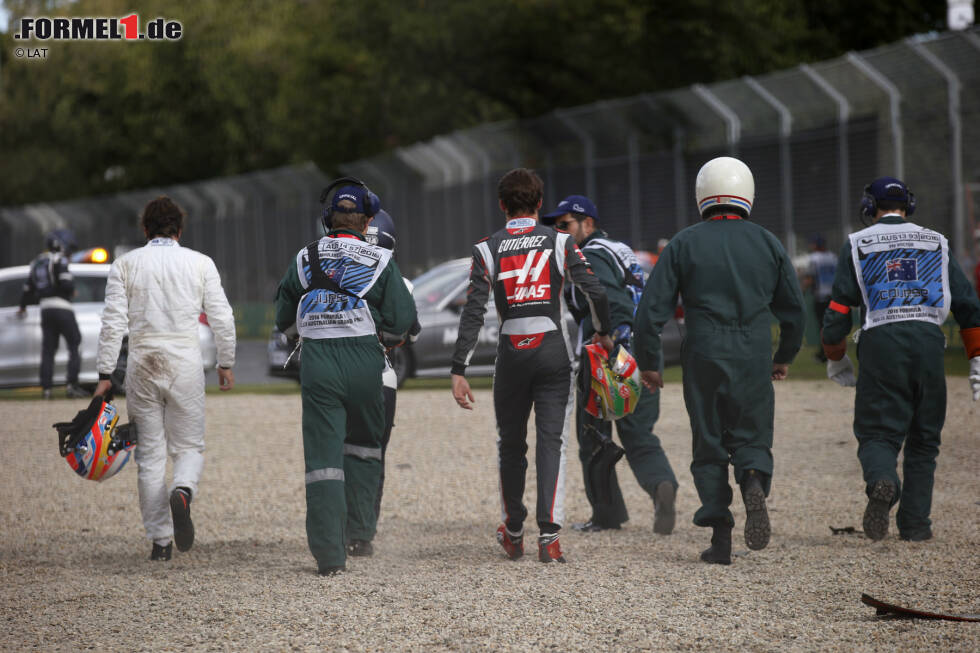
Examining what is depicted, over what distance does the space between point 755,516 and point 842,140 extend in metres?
15.2

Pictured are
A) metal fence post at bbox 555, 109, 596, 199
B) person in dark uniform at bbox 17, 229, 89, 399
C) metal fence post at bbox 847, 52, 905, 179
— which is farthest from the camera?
metal fence post at bbox 555, 109, 596, 199

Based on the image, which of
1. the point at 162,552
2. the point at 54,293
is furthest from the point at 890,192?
the point at 54,293

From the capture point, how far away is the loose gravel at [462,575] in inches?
198

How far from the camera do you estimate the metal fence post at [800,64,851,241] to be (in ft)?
64.9

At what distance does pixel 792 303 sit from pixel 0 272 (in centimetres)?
1192

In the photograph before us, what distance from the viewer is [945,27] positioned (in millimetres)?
36812

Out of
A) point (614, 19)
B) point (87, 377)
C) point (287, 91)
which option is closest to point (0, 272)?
point (87, 377)

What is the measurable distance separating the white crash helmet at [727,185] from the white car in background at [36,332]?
33.2ft

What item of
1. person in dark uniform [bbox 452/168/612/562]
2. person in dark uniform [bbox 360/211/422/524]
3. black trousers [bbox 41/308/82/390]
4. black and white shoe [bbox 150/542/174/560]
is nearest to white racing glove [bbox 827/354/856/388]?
person in dark uniform [bbox 452/168/612/562]

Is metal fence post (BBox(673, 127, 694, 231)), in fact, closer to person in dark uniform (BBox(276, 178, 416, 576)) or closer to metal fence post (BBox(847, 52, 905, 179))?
metal fence post (BBox(847, 52, 905, 179))

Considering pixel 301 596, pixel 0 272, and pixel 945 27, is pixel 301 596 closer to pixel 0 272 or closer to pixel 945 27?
pixel 0 272

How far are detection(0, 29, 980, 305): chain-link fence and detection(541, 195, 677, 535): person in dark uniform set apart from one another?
12.1 metres

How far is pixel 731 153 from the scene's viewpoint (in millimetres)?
21969

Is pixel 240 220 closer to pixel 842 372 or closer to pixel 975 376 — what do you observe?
pixel 842 372
